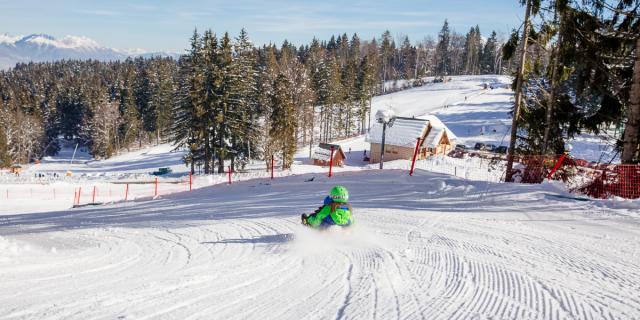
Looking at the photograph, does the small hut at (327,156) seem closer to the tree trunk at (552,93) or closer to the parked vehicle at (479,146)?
the parked vehicle at (479,146)

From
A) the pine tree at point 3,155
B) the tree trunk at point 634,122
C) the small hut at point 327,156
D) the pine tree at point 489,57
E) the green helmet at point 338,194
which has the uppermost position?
the pine tree at point 489,57

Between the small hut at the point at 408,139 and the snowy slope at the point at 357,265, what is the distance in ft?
118

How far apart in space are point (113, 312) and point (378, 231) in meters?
5.25

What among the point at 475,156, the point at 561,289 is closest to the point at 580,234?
the point at 561,289

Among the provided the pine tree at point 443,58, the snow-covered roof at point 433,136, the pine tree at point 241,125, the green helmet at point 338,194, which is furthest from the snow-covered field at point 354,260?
the pine tree at point 443,58

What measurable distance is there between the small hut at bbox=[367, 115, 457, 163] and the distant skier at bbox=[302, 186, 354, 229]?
39436 millimetres

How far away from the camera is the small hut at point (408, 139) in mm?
47062

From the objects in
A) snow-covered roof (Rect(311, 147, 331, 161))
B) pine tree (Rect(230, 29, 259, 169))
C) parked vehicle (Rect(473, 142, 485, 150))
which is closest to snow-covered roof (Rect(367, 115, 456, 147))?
snow-covered roof (Rect(311, 147, 331, 161))

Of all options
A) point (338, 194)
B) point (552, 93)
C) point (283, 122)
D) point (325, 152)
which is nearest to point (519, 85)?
point (552, 93)

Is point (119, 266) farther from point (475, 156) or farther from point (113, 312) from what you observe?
point (475, 156)

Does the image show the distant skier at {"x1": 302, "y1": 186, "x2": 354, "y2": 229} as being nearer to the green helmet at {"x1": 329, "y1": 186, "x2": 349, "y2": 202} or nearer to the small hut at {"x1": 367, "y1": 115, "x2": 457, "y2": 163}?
the green helmet at {"x1": 329, "y1": 186, "x2": 349, "y2": 202}

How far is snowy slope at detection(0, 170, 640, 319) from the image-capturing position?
4.45 meters

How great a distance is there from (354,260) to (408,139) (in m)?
42.4

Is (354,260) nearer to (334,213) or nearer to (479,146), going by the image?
(334,213)
